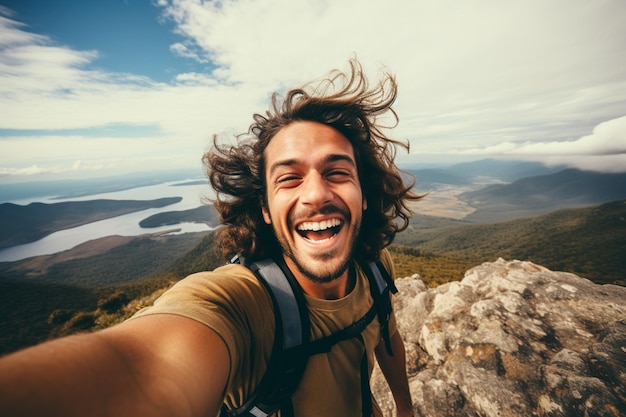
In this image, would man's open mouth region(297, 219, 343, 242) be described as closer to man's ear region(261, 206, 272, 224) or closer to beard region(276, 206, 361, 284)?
beard region(276, 206, 361, 284)

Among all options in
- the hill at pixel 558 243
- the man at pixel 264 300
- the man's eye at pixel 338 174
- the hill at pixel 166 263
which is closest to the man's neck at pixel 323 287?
the man at pixel 264 300

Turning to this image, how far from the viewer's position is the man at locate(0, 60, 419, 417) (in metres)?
1.24

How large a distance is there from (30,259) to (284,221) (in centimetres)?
26502

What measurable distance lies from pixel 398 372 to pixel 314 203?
3059mm

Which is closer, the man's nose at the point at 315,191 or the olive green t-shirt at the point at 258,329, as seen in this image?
the olive green t-shirt at the point at 258,329

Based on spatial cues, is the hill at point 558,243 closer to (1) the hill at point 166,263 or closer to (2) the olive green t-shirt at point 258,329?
(1) the hill at point 166,263

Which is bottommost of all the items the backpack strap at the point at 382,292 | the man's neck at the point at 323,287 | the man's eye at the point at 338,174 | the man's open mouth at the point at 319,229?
the backpack strap at the point at 382,292

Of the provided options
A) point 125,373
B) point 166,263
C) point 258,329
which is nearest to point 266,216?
point 258,329

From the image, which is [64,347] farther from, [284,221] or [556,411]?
[556,411]

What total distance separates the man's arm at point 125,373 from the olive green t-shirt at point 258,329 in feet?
0.33

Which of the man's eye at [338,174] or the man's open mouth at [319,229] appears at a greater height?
the man's eye at [338,174]

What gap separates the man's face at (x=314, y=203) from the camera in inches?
116

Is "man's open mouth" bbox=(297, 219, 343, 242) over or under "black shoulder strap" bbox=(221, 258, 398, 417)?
over

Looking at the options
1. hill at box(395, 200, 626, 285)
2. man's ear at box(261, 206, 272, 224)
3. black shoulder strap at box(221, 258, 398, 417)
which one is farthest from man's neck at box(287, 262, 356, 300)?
hill at box(395, 200, 626, 285)
